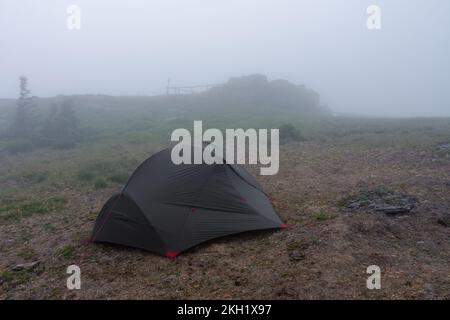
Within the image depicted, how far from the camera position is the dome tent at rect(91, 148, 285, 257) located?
7258mm

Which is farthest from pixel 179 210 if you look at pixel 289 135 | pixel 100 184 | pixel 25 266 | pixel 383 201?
pixel 289 135

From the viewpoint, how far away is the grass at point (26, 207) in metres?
10.2

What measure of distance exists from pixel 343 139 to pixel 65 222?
16.5m

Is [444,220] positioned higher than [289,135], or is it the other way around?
[289,135]

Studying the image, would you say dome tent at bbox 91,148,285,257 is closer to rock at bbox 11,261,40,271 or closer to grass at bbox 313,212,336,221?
grass at bbox 313,212,336,221

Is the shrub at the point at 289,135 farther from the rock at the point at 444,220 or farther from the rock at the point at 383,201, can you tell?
the rock at the point at 444,220

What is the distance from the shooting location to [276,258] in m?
6.60

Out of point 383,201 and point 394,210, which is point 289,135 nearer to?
point 383,201

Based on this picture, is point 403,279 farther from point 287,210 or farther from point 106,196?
point 106,196

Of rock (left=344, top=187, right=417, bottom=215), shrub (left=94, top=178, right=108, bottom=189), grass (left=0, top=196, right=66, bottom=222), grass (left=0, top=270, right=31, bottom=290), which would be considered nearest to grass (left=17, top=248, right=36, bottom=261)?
grass (left=0, top=270, right=31, bottom=290)

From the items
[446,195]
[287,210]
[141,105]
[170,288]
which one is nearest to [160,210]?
[170,288]

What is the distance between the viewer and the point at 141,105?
4312cm

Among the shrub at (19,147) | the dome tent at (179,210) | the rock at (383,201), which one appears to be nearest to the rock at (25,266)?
the dome tent at (179,210)

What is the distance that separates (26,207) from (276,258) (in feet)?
27.0
